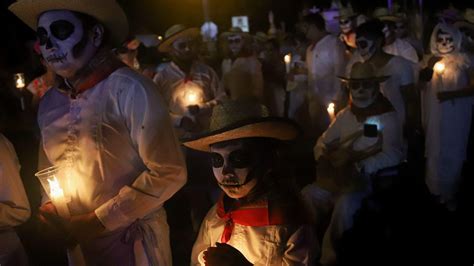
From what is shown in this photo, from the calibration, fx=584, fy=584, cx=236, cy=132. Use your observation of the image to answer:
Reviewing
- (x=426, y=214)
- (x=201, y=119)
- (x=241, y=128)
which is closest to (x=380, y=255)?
(x=426, y=214)

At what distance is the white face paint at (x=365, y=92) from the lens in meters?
5.78

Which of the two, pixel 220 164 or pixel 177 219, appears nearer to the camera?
pixel 220 164

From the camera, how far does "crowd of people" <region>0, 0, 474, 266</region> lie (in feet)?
9.93

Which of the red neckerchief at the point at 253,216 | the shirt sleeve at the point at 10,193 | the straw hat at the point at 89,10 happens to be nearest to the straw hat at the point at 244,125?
the red neckerchief at the point at 253,216

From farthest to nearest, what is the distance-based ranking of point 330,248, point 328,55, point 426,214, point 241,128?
1. point 328,55
2. point 426,214
3. point 330,248
4. point 241,128

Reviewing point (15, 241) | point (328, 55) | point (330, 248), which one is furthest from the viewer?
point (328, 55)

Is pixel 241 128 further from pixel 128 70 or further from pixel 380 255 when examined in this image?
pixel 380 255

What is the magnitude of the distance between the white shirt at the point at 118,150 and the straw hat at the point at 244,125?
23 centimetres

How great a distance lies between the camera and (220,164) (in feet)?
10.5

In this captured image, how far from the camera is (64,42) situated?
307cm

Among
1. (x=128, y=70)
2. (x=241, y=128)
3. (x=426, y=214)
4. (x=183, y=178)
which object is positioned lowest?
(x=426, y=214)

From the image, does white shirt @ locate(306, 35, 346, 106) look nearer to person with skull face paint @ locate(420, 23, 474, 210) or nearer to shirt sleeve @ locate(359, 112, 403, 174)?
person with skull face paint @ locate(420, 23, 474, 210)

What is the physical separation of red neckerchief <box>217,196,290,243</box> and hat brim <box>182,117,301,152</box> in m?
0.36

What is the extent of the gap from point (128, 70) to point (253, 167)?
2.76ft
